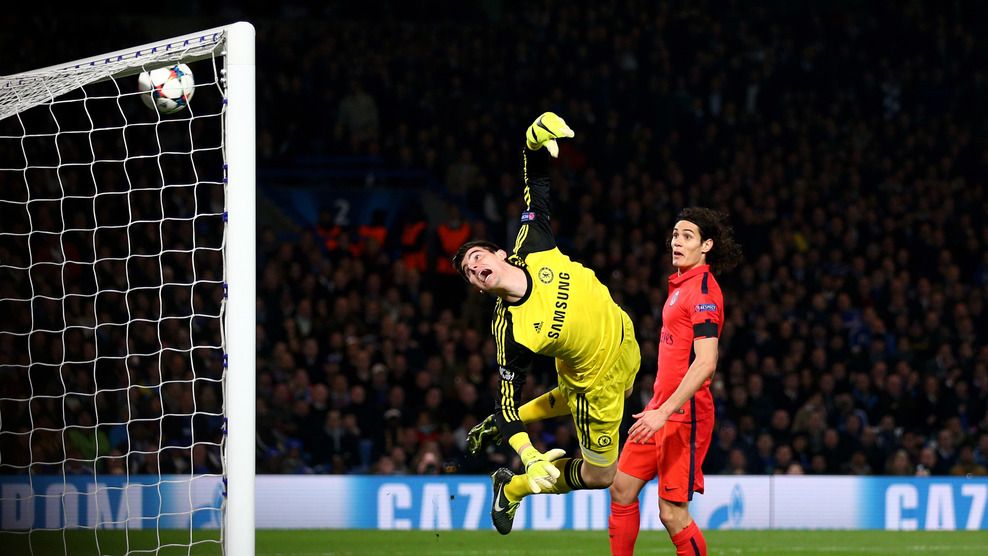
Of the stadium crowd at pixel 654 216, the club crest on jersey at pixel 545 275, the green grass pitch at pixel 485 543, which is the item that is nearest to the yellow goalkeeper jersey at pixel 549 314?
the club crest on jersey at pixel 545 275

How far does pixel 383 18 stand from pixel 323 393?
7.60m

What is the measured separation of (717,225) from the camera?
6.23m

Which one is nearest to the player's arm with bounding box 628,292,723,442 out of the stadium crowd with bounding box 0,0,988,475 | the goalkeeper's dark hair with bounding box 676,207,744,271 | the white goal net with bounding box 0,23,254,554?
the goalkeeper's dark hair with bounding box 676,207,744,271

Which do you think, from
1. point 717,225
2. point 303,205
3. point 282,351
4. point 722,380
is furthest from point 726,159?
point 717,225

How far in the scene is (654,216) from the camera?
48.1 ft

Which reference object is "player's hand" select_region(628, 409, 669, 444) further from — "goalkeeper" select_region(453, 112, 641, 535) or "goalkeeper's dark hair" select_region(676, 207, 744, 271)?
"goalkeeper's dark hair" select_region(676, 207, 744, 271)

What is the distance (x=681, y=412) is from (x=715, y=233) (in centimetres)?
92

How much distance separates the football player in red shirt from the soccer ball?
9.08ft

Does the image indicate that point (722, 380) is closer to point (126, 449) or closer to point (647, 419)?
point (126, 449)

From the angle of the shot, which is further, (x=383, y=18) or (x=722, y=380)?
(x=383, y=18)

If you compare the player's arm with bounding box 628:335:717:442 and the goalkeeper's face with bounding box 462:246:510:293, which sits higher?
the goalkeeper's face with bounding box 462:246:510:293

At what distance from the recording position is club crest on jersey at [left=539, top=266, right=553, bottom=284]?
20.1ft

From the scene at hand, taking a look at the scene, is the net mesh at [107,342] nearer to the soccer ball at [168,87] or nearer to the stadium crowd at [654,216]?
the stadium crowd at [654,216]

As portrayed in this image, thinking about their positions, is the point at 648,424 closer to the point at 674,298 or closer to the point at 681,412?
the point at 681,412
